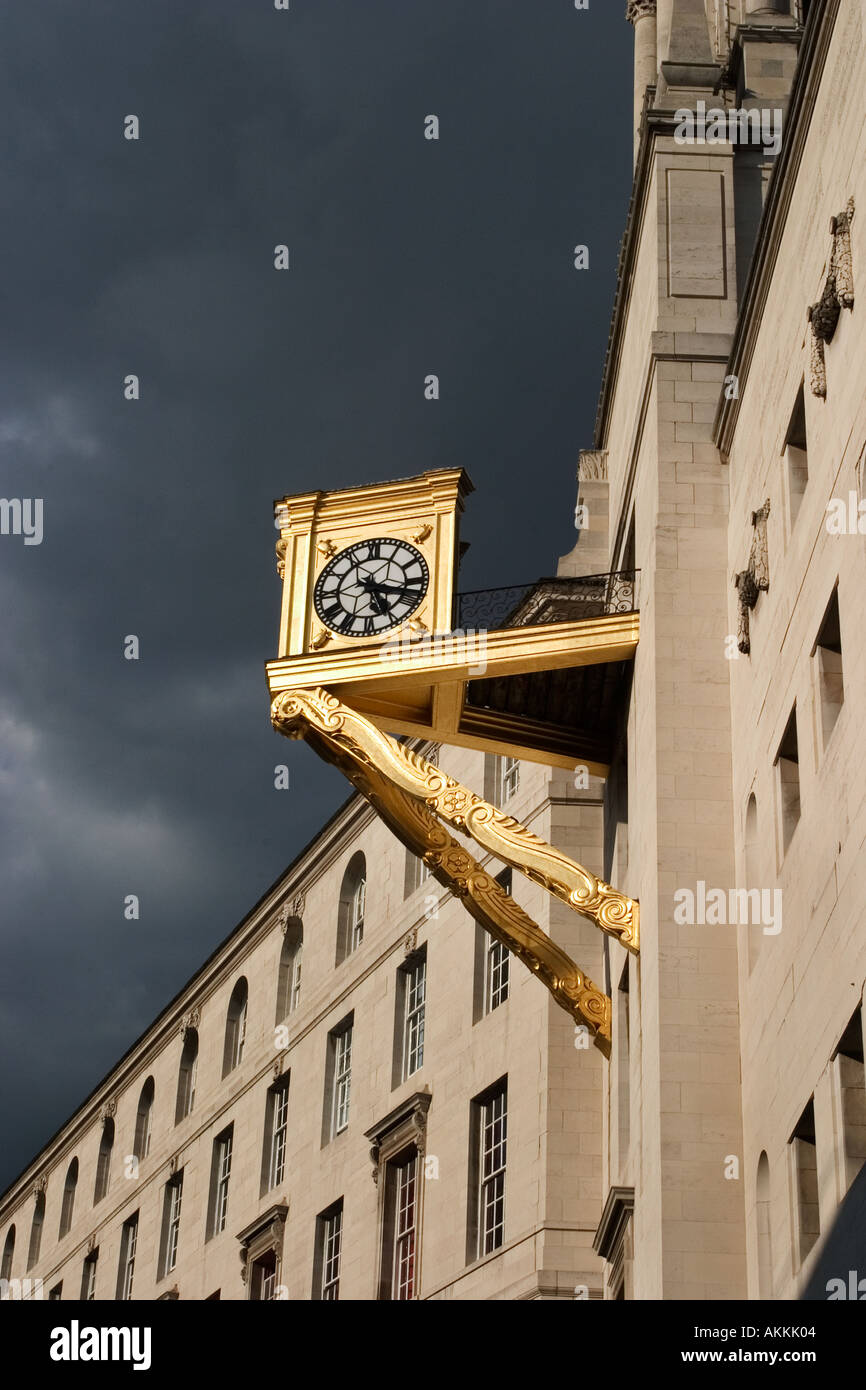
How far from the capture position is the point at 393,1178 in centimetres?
3931

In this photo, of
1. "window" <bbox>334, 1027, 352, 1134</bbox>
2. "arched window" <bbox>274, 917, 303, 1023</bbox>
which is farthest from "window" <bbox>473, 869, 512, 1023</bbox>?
"arched window" <bbox>274, 917, 303, 1023</bbox>

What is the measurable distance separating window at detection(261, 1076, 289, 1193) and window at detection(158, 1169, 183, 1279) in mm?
5236

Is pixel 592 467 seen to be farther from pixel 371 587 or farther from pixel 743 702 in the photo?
pixel 743 702

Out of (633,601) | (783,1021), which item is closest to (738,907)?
(783,1021)

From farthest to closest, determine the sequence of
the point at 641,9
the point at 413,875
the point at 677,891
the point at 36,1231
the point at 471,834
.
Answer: the point at 36,1231, the point at 413,875, the point at 641,9, the point at 471,834, the point at 677,891

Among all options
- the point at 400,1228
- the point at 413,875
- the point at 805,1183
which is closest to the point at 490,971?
the point at 400,1228

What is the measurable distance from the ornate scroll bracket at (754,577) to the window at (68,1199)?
3935 cm

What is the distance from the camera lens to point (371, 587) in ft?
92.1

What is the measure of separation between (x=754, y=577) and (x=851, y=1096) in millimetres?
6669

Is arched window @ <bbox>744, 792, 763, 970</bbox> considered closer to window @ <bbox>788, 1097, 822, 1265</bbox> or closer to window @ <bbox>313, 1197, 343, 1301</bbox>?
window @ <bbox>788, 1097, 822, 1265</bbox>

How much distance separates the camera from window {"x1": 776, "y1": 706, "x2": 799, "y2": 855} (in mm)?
22078

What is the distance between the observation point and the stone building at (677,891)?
20672 mm
